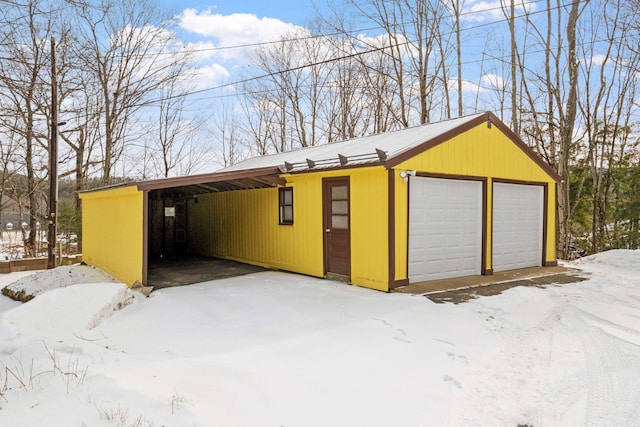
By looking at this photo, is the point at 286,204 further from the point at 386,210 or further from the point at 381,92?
the point at 381,92

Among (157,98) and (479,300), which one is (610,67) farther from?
(157,98)

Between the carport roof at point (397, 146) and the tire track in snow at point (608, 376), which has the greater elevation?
the carport roof at point (397, 146)

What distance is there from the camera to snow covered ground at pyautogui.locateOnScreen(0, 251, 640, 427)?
2926 mm

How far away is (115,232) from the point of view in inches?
332

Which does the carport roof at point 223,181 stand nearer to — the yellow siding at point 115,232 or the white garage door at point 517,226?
the yellow siding at point 115,232

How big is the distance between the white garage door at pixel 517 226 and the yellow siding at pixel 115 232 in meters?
6.80

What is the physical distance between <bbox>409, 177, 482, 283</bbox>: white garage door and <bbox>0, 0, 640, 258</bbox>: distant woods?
725cm

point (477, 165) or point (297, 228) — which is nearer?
point (477, 165)

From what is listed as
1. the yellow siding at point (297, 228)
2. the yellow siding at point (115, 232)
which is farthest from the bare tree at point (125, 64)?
the yellow siding at point (115, 232)

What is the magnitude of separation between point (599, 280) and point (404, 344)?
5.65 meters

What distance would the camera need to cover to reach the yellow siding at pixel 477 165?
6.99 meters

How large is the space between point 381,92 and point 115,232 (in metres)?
14.4

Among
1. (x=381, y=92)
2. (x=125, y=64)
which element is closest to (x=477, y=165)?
(x=381, y=92)

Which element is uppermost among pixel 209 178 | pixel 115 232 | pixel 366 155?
pixel 366 155
